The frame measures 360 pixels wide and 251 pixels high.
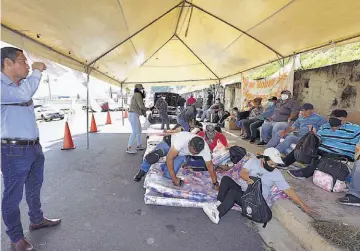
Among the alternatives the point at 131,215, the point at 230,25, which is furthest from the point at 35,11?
the point at 230,25

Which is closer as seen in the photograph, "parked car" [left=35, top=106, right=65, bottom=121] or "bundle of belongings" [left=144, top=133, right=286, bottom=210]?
"bundle of belongings" [left=144, top=133, right=286, bottom=210]

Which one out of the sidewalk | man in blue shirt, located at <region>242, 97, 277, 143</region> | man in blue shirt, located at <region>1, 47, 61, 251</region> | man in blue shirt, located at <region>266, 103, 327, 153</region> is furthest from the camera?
man in blue shirt, located at <region>242, 97, 277, 143</region>

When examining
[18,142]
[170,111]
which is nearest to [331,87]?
[18,142]

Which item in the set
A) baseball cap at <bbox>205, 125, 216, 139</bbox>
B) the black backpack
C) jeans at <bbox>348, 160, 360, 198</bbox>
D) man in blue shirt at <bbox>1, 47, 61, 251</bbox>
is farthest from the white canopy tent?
the black backpack

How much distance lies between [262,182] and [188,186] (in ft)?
3.55

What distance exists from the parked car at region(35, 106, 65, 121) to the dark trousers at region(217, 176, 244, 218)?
16.1 m

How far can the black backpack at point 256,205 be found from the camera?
8.49 ft

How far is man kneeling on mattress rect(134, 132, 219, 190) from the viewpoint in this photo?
3.08 metres

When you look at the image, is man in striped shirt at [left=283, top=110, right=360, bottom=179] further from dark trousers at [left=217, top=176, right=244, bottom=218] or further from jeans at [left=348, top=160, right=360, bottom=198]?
dark trousers at [left=217, top=176, right=244, bottom=218]

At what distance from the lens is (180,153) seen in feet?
Answer: 11.4

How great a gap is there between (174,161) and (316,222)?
6.40 feet

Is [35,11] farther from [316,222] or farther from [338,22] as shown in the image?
[338,22]

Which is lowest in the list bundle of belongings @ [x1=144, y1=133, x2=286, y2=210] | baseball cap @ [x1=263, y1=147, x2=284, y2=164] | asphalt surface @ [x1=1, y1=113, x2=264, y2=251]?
asphalt surface @ [x1=1, y1=113, x2=264, y2=251]

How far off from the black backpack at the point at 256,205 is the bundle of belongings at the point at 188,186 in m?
0.36
